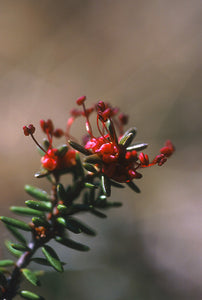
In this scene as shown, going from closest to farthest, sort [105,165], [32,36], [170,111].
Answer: [105,165], [170,111], [32,36]

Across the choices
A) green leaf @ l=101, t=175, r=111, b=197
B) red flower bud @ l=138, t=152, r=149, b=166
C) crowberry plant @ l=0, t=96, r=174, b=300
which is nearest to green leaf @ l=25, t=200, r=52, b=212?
crowberry plant @ l=0, t=96, r=174, b=300

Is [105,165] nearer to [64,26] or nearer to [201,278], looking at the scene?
[201,278]

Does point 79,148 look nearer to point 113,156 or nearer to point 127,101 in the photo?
point 113,156

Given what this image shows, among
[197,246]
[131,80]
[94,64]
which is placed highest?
[94,64]

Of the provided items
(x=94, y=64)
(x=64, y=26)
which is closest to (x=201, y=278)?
(x=94, y=64)

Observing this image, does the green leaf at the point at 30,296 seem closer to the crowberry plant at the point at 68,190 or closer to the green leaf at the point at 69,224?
the crowberry plant at the point at 68,190

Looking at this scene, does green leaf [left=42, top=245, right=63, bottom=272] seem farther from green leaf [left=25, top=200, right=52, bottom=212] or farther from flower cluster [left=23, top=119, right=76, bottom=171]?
flower cluster [left=23, top=119, right=76, bottom=171]
